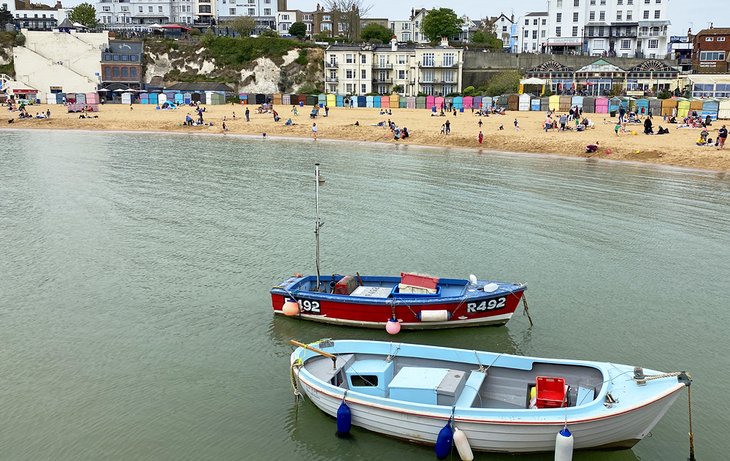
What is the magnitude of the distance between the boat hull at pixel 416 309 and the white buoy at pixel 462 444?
7.43m

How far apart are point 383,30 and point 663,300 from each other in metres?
130

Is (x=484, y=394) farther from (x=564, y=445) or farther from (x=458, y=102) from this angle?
(x=458, y=102)

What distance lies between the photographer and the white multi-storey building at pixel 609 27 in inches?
5049

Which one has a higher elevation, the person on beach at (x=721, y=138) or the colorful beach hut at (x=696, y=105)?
the colorful beach hut at (x=696, y=105)

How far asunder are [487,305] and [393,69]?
10123 cm

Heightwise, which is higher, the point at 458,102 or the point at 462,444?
the point at 458,102

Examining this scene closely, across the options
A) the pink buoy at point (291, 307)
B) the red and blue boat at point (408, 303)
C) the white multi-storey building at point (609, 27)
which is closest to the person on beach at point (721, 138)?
the red and blue boat at point (408, 303)

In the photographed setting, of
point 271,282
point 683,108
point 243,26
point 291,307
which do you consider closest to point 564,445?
point 291,307

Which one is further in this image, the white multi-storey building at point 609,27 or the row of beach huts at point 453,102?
the white multi-storey building at point 609,27

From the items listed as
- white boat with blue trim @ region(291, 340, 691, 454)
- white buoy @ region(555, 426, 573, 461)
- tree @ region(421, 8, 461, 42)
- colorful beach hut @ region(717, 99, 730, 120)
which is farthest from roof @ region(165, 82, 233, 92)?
white buoy @ region(555, 426, 573, 461)

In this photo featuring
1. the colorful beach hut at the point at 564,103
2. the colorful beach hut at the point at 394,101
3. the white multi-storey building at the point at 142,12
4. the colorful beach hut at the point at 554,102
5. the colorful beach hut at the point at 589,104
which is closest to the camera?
the colorful beach hut at the point at 589,104

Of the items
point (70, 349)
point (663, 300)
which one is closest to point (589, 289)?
point (663, 300)

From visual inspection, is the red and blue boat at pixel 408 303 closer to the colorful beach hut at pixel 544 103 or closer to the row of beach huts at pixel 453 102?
the row of beach huts at pixel 453 102

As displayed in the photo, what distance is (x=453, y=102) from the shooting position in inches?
3947
